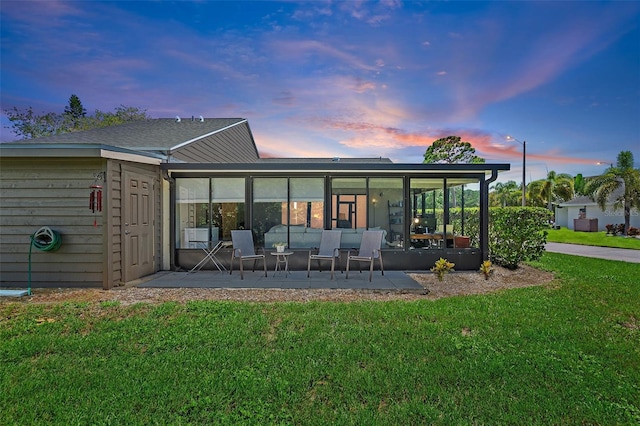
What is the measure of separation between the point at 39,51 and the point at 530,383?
19172 millimetres

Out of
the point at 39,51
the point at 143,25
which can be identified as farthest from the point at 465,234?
the point at 39,51

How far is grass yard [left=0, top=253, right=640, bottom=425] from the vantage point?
2447mm

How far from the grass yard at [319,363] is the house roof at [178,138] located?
4911 millimetres

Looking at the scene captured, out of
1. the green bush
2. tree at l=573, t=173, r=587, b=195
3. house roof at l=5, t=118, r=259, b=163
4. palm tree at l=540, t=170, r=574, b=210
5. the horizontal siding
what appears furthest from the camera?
tree at l=573, t=173, r=587, b=195

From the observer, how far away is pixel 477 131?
20.6 m

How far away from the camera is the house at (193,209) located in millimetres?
6059

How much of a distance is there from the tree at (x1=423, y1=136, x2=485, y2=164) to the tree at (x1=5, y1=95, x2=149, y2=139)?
83.2ft

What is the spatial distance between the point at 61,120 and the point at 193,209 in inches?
860

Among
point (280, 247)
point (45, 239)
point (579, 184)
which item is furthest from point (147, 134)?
point (579, 184)

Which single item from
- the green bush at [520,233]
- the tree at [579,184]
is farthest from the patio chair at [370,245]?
the tree at [579,184]

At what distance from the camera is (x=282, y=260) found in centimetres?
776

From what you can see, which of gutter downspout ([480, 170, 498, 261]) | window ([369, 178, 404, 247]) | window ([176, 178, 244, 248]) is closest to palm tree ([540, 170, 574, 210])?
gutter downspout ([480, 170, 498, 261])

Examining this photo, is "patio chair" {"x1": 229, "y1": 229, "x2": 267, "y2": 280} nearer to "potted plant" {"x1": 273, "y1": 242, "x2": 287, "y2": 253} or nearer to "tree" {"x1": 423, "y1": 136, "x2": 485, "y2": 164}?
"potted plant" {"x1": 273, "y1": 242, "x2": 287, "y2": 253}

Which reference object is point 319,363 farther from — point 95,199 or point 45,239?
point 45,239
